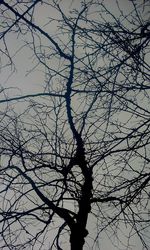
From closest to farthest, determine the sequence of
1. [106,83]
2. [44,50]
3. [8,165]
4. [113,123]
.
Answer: [106,83] < [113,123] < [44,50] < [8,165]

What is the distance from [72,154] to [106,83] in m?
2.24

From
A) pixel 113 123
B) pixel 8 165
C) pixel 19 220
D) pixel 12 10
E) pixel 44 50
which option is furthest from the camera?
pixel 8 165

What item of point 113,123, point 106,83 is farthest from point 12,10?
point 113,123

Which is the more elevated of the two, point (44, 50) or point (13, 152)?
point (44, 50)

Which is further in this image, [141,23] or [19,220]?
[19,220]

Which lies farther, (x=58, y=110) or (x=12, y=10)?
(x=58, y=110)

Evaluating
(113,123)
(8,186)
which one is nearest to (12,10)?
(113,123)

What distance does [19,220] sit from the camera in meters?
5.37

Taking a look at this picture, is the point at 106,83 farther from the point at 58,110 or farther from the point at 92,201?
the point at 92,201

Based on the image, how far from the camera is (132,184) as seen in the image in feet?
13.4

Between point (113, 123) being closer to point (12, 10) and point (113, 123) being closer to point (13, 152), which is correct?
point (12, 10)

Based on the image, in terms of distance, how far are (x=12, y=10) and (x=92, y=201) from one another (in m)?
3.16

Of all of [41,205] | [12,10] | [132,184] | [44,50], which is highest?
[44,50]

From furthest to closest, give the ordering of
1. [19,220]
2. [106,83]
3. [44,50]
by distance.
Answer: [19,220] → [44,50] → [106,83]
